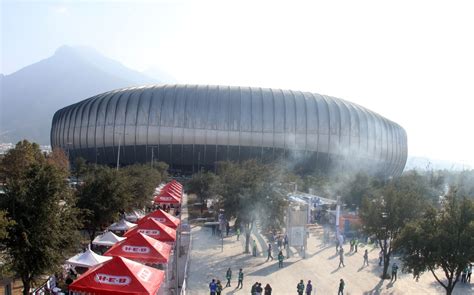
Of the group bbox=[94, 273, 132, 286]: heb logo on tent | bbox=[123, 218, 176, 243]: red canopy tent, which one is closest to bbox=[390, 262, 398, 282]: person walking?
bbox=[123, 218, 176, 243]: red canopy tent

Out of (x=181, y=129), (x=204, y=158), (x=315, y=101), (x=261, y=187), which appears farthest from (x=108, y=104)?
(x=261, y=187)

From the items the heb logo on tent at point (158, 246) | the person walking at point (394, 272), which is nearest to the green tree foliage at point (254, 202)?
the person walking at point (394, 272)

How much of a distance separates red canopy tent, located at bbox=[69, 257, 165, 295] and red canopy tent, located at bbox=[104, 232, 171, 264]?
15.8ft

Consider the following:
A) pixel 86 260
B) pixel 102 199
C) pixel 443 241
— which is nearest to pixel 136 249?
pixel 86 260

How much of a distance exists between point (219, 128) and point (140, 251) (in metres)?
73.1

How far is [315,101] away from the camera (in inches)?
3878

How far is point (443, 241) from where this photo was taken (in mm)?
21219

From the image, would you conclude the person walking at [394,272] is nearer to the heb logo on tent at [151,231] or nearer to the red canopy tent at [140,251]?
the heb logo on tent at [151,231]

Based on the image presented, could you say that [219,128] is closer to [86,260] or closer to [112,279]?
[86,260]

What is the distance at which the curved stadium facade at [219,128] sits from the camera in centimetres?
9212

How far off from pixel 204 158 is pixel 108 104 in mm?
25626

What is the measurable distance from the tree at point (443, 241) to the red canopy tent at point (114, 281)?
1404 centimetres

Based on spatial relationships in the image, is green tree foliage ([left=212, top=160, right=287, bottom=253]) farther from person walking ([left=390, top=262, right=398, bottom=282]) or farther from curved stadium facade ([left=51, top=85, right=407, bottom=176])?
curved stadium facade ([left=51, top=85, right=407, bottom=176])

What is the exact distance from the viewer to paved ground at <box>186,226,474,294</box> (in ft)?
79.0
